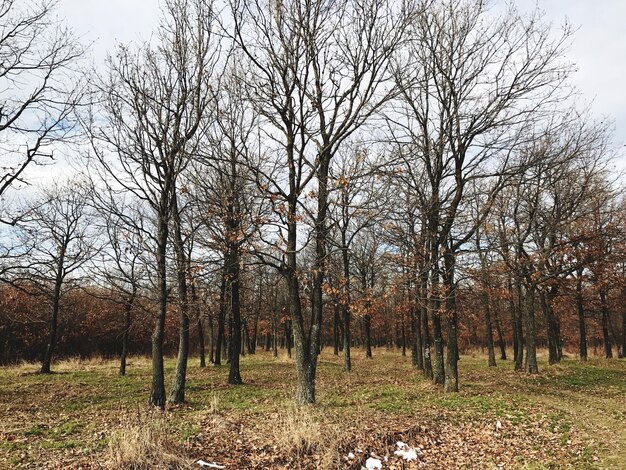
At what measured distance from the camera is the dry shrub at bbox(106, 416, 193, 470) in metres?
5.95

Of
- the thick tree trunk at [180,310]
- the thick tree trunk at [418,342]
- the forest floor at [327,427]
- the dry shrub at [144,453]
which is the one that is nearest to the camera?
the dry shrub at [144,453]

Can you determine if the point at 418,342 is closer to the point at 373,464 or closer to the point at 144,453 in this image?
the point at 373,464

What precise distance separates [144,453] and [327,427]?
10.0ft

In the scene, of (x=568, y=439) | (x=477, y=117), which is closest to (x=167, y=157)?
(x=477, y=117)

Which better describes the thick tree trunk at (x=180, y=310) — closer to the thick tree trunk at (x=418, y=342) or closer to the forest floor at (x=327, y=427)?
the forest floor at (x=327, y=427)

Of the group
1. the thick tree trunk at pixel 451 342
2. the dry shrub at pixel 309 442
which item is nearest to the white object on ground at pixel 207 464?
the dry shrub at pixel 309 442

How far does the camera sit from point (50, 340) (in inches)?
886

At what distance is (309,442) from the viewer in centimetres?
682

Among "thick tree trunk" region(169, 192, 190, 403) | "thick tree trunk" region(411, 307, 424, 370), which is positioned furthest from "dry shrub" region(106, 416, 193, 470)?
"thick tree trunk" region(411, 307, 424, 370)

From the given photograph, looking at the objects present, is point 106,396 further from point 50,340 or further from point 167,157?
point 50,340

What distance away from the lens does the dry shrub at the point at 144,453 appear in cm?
595

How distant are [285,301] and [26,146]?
32289 millimetres

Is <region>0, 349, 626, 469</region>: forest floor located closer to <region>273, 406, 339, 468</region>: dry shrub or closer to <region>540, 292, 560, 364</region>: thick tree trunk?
<region>273, 406, 339, 468</region>: dry shrub

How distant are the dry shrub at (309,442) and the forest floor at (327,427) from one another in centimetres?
2
